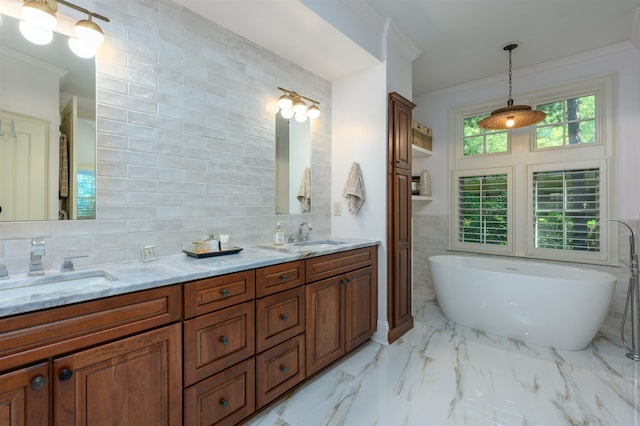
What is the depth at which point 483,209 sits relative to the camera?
147 inches

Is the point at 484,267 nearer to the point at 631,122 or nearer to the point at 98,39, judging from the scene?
the point at 631,122

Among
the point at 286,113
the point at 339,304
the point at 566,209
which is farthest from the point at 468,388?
the point at 286,113

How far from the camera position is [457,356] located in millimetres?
2455

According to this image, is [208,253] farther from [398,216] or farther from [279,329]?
[398,216]

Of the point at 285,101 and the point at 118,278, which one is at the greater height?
the point at 285,101

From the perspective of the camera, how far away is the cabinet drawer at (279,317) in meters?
1.69

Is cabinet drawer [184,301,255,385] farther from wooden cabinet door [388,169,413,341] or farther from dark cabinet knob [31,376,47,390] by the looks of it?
wooden cabinet door [388,169,413,341]

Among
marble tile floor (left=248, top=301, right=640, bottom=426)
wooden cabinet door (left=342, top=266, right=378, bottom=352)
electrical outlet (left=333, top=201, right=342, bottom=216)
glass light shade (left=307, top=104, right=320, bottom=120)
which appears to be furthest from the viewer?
electrical outlet (left=333, top=201, right=342, bottom=216)

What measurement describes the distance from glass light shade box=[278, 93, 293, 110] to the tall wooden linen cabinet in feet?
2.98

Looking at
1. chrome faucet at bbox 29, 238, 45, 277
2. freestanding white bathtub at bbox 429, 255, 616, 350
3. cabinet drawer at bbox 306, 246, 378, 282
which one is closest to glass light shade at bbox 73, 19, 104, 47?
chrome faucet at bbox 29, 238, 45, 277

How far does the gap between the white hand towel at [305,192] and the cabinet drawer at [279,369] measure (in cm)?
119

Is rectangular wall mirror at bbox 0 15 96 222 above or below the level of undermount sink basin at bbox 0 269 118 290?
above

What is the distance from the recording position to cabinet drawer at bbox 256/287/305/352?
1687 mm

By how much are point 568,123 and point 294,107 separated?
9.88 feet
